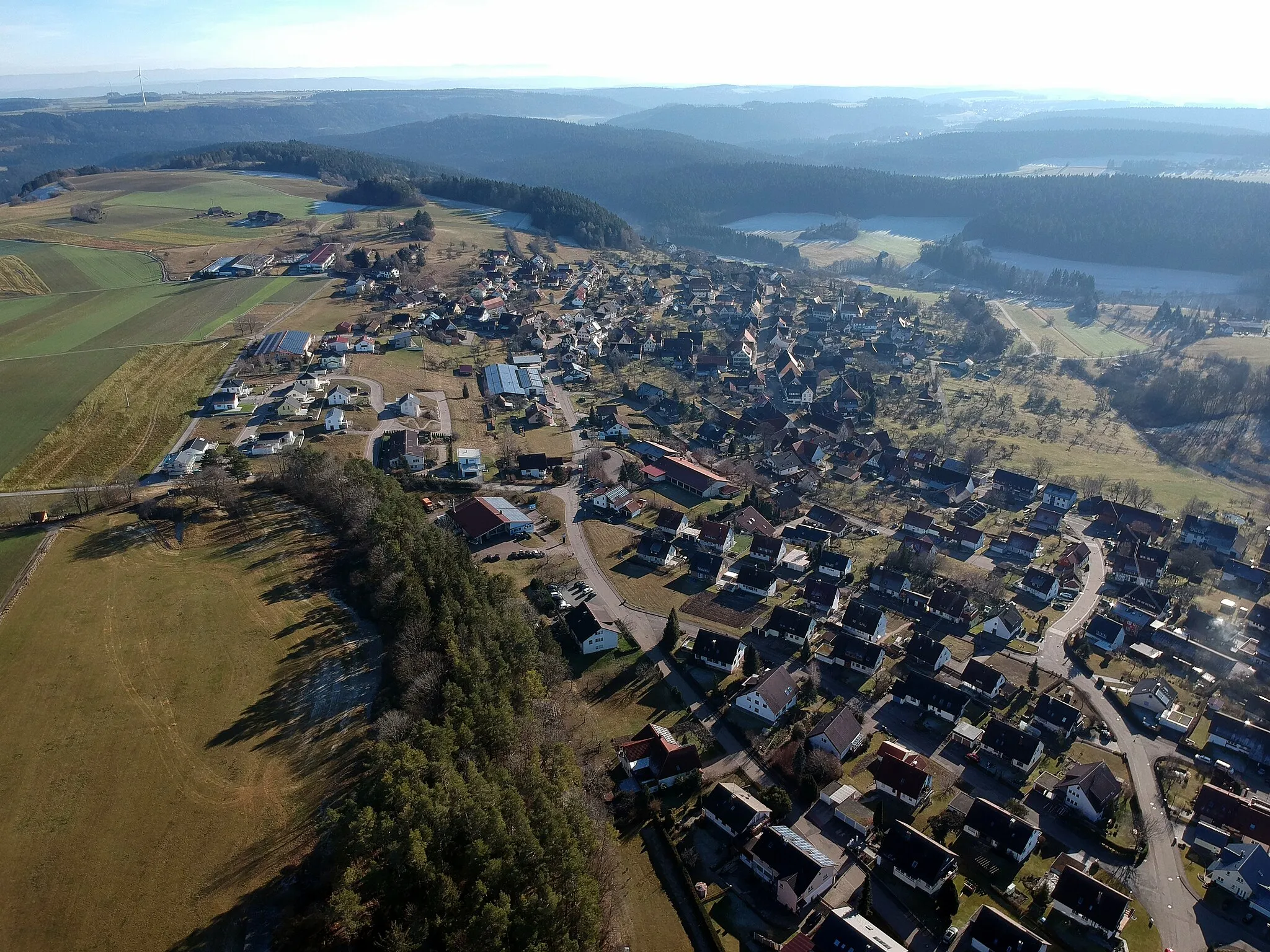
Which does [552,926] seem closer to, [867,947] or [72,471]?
[867,947]

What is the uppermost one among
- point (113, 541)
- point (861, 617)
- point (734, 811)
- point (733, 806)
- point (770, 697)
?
point (113, 541)

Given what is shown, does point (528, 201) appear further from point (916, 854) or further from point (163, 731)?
point (916, 854)

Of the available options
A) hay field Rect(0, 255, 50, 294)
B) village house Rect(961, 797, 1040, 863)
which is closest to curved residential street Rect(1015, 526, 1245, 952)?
village house Rect(961, 797, 1040, 863)

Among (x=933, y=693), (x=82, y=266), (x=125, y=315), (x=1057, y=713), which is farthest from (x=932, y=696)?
(x=82, y=266)

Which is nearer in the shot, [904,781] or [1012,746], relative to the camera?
[904,781]

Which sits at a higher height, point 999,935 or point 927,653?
point 999,935

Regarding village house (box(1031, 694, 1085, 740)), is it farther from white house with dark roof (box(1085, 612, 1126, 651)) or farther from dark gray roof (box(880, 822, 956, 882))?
dark gray roof (box(880, 822, 956, 882))
